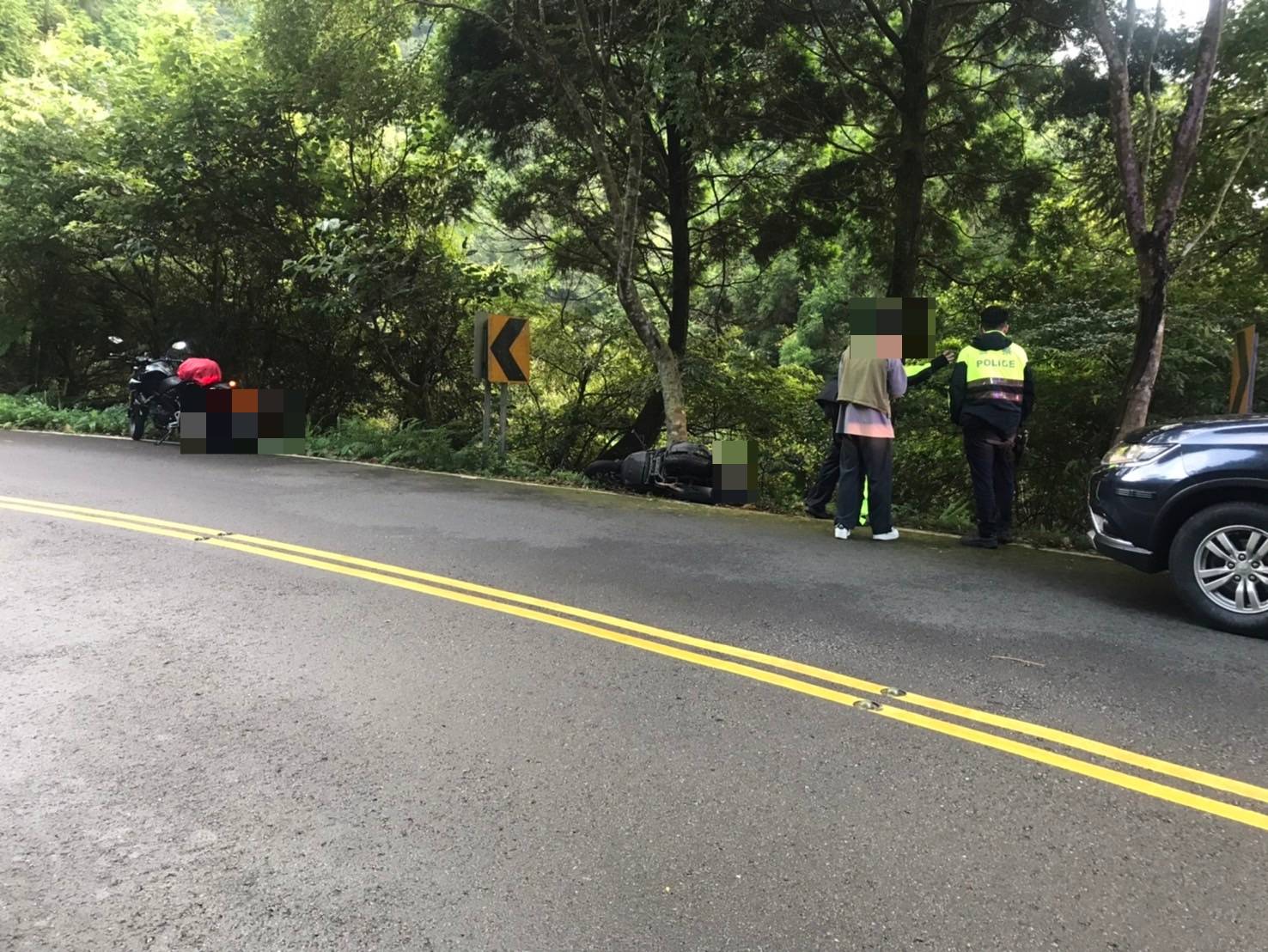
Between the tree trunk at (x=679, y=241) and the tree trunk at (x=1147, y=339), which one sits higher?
the tree trunk at (x=679, y=241)

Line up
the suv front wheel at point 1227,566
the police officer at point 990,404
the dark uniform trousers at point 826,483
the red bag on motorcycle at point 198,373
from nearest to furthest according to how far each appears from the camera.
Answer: the suv front wheel at point 1227,566
the police officer at point 990,404
the dark uniform trousers at point 826,483
the red bag on motorcycle at point 198,373

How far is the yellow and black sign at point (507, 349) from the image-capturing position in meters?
10.5

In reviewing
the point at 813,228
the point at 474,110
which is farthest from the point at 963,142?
the point at 474,110

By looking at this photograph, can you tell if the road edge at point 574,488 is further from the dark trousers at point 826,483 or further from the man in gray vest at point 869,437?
the man in gray vest at point 869,437

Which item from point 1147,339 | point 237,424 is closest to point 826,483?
point 1147,339

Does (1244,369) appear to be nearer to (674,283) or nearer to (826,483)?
(826,483)

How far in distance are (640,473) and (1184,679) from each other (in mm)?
6142

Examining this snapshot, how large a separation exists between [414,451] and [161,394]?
412 cm

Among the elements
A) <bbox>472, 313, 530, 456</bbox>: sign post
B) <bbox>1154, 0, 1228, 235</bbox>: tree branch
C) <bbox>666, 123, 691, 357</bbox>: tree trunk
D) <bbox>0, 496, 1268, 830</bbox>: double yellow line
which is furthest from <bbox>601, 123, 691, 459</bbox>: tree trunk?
<bbox>0, 496, 1268, 830</bbox>: double yellow line

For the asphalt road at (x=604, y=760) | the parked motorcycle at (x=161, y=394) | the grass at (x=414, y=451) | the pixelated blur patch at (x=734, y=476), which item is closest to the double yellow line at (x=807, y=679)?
the asphalt road at (x=604, y=760)

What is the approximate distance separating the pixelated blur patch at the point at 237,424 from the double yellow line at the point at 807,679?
498cm

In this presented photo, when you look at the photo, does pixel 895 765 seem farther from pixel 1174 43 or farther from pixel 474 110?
pixel 474 110

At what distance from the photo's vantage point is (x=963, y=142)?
1286cm

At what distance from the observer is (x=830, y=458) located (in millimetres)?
8203
